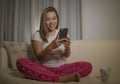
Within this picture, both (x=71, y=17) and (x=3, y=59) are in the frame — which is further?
(x=71, y=17)

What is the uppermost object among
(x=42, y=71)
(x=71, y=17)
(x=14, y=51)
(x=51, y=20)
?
(x=71, y=17)

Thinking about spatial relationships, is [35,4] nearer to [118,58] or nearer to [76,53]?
[76,53]

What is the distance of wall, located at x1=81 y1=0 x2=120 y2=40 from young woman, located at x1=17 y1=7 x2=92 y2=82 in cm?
81

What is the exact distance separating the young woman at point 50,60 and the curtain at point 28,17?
2.49 ft

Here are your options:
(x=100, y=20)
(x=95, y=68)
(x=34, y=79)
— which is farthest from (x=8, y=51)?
(x=100, y=20)

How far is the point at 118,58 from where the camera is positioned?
1953 millimetres

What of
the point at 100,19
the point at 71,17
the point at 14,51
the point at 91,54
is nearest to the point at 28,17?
the point at 71,17

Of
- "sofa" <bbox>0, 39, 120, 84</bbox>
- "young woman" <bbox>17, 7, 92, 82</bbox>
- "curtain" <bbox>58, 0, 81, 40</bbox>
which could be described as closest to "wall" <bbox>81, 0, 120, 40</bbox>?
"curtain" <bbox>58, 0, 81, 40</bbox>

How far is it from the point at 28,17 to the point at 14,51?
2.94 feet

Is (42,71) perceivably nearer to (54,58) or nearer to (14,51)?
(54,58)

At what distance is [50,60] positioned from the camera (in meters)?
1.72

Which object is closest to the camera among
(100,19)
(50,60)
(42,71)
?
(42,71)

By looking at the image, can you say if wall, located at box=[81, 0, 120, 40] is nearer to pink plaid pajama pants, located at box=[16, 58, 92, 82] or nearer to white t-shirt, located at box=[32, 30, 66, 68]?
white t-shirt, located at box=[32, 30, 66, 68]

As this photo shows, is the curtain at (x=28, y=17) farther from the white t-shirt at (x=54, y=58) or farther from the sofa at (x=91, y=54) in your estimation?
the white t-shirt at (x=54, y=58)
